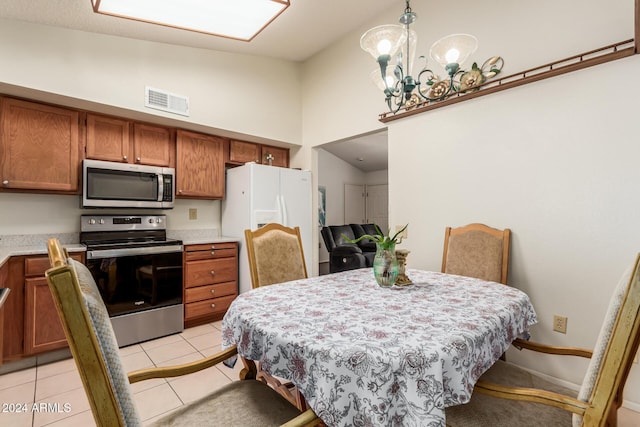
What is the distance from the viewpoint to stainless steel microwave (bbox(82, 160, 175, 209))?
8.96 ft

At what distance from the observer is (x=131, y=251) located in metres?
2.71

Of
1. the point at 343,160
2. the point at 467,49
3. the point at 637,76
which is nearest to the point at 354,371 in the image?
the point at 467,49

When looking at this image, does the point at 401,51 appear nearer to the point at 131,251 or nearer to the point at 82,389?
the point at 131,251

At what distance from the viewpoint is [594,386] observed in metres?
0.81

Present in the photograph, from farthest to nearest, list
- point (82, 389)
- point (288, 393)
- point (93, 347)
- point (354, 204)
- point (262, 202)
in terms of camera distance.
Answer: point (354, 204)
point (262, 202)
point (82, 389)
point (288, 393)
point (93, 347)

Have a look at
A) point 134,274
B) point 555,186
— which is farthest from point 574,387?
point 134,274

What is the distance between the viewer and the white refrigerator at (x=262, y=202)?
340 centimetres

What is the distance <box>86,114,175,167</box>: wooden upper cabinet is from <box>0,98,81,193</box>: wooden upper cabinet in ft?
0.43

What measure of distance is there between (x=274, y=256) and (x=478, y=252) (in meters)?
1.53

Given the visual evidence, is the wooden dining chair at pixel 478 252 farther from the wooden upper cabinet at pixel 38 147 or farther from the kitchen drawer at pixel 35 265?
the wooden upper cabinet at pixel 38 147

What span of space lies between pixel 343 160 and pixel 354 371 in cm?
701

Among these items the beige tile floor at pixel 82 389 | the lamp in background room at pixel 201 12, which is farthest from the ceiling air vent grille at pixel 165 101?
the beige tile floor at pixel 82 389

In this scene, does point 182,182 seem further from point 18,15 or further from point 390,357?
point 390,357

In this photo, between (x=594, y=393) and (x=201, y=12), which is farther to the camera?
(x=201, y=12)
